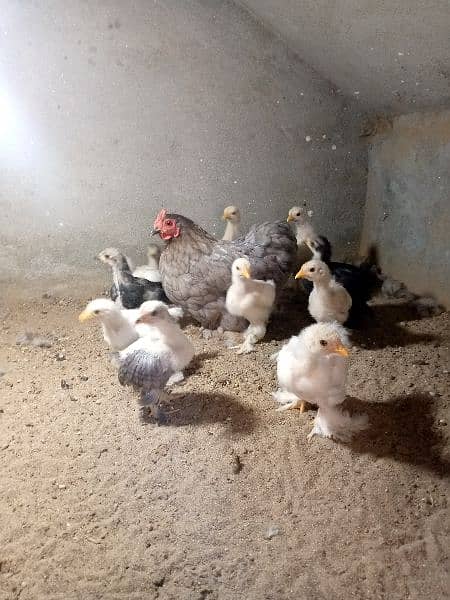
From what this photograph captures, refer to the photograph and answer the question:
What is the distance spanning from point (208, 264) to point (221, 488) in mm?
1969

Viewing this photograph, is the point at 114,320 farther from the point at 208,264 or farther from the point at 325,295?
the point at 325,295

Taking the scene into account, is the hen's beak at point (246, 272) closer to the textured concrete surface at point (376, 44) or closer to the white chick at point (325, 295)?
the white chick at point (325, 295)

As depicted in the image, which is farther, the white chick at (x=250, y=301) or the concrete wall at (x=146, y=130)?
the concrete wall at (x=146, y=130)

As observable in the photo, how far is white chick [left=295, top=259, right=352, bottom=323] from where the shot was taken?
372 cm

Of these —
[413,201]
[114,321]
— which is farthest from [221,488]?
[413,201]

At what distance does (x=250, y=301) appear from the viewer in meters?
3.81

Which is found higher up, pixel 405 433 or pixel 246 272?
pixel 246 272

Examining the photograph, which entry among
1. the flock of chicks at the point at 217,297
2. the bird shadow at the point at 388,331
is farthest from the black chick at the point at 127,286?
the bird shadow at the point at 388,331

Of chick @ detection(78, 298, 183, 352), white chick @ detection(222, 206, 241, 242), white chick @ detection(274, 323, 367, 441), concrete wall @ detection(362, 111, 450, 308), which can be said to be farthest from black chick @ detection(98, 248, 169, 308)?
concrete wall @ detection(362, 111, 450, 308)

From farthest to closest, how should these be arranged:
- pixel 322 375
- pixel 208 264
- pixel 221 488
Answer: pixel 208 264 → pixel 322 375 → pixel 221 488

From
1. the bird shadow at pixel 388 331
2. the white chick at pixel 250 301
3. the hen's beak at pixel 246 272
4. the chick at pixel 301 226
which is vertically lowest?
the bird shadow at pixel 388 331

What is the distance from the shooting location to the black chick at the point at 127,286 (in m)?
4.12

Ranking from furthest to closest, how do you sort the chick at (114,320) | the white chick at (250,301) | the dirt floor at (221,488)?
the white chick at (250,301) → the chick at (114,320) → the dirt floor at (221,488)

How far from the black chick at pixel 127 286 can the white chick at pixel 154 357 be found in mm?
1072
